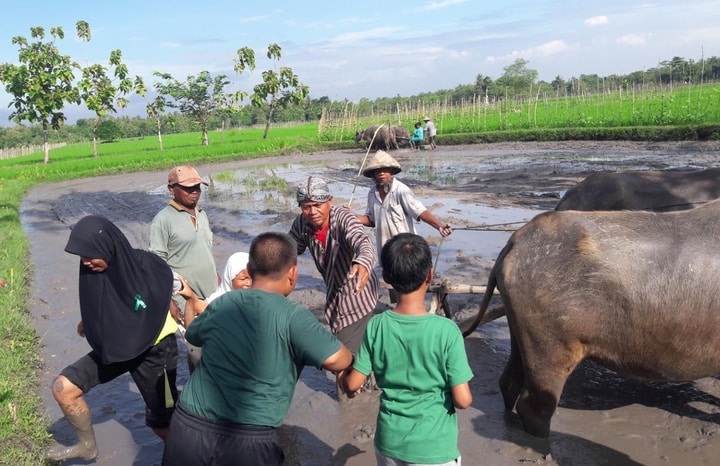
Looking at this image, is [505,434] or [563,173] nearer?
[505,434]

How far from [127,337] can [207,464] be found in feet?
4.38

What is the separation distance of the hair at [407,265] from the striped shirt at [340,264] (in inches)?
59.6

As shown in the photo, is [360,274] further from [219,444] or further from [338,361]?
[219,444]

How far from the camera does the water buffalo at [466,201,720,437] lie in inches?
139

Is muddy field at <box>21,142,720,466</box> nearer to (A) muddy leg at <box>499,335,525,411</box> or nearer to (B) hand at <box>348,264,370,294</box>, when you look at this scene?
(A) muddy leg at <box>499,335,525,411</box>

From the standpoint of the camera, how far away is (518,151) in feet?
82.0

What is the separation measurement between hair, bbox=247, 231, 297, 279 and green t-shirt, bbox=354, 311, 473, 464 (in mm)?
468

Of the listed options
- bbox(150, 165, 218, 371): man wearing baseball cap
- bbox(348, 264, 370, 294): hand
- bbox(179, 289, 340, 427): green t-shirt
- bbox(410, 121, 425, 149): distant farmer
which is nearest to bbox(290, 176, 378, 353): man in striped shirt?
bbox(348, 264, 370, 294): hand

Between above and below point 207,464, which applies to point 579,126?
above

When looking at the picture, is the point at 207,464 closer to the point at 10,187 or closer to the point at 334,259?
the point at 334,259

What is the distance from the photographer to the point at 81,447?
4148 millimetres

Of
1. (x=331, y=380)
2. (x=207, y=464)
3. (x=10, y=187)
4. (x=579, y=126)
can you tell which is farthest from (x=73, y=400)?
(x=579, y=126)

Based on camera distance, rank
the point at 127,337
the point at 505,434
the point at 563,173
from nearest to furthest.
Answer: the point at 127,337 < the point at 505,434 < the point at 563,173

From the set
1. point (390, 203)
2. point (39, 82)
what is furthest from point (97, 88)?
point (390, 203)
